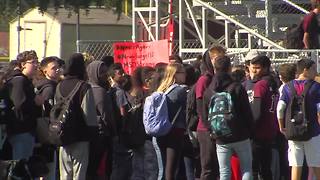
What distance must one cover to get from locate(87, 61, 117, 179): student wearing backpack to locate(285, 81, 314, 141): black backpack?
2251 millimetres

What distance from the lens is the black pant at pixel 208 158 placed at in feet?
37.6

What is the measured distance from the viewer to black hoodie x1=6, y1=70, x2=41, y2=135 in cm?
1127

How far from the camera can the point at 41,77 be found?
500 inches

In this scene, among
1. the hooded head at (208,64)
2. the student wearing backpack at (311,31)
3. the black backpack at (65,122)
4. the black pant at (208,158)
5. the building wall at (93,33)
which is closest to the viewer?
the black backpack at (65,122)

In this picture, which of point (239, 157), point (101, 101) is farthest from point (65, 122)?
point (239, 157)

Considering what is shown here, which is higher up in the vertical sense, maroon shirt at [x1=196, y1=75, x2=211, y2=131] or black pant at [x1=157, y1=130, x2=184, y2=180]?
maroon shirt at [x1=196, y1=75, x2=211, y2=131]

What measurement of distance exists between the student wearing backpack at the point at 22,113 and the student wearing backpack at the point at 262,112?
9.12 feet

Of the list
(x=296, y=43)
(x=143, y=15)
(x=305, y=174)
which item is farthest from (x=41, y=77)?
(x=143, y=15)

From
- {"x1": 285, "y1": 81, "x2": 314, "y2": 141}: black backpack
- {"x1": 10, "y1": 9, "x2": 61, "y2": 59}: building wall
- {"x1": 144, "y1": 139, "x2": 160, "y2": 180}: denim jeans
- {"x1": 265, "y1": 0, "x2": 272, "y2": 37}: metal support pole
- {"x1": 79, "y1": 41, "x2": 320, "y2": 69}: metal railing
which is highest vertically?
{"x1": 10, "y1": 9, "x2": 61, "y2": 59}: building wall

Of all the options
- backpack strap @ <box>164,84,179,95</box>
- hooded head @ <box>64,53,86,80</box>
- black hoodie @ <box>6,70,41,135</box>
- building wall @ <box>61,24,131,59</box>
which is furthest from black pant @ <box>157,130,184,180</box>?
building wall @ <box>61,24,131,59</box>

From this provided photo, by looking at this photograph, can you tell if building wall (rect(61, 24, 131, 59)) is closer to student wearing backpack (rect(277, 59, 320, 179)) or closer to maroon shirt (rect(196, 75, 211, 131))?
student wearing backpack (rect(277, 59, 320, 179))

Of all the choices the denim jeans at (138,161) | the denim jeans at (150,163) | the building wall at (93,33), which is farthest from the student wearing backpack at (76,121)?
the building wall at (93,33)

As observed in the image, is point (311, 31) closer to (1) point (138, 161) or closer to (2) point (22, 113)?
(1) point (138, 161)

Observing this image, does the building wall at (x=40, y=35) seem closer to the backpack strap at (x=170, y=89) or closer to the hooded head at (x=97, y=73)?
the backpack strap at (x=170, y=89)
